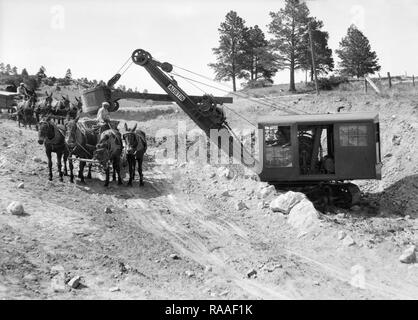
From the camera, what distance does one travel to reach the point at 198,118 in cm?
2023

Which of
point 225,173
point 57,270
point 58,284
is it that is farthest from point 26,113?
point 58,284

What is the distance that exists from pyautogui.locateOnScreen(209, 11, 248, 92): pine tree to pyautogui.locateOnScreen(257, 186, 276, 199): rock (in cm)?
3759

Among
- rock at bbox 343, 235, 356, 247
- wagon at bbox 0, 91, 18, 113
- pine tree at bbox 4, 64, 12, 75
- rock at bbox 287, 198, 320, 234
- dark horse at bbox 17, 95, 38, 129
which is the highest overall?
pine tree at bbox 4, 64, 12, 75

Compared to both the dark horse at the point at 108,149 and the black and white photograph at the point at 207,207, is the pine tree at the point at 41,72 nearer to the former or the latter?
the black and white photograph at the point at 207,207

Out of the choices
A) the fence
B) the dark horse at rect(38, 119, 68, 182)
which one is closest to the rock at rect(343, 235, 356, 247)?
the dark horse at rect(38, 119, 68, 182)

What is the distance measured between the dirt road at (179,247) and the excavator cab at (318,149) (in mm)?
1368

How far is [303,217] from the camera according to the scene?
14.4 metres

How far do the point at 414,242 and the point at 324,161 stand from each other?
4.75 m

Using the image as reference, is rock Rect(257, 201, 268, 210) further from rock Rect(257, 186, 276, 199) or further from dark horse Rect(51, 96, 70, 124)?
dark horse Rect(51, 96, 70, 124)

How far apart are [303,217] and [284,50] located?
1386 inches

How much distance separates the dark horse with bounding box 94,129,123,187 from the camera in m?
16.7

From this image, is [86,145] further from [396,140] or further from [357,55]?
[357,55]

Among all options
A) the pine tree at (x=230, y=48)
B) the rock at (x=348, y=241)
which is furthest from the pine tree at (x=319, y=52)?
the rock at (x=348, y=241)
